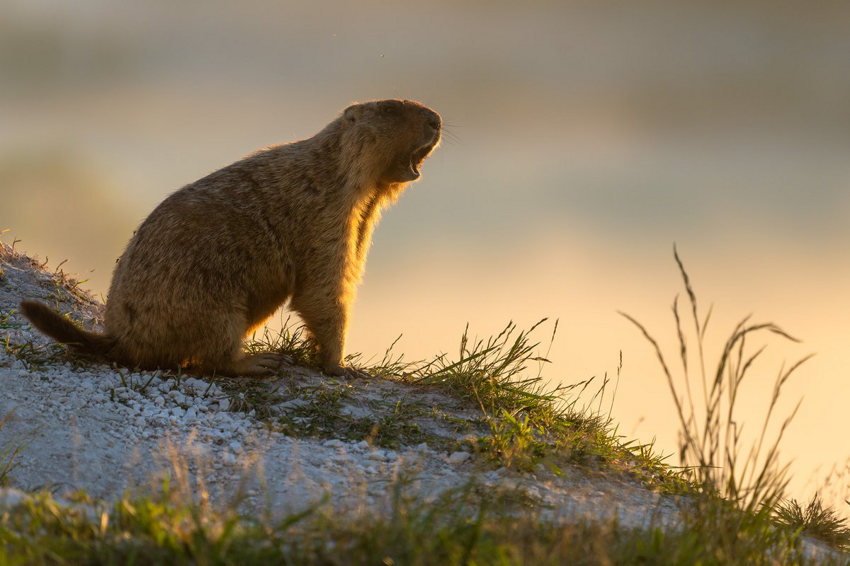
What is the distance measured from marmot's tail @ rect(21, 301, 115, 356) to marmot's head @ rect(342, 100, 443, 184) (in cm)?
265

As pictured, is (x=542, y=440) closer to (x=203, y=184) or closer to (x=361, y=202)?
(x=361, y=202)

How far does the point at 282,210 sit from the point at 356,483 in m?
2.99

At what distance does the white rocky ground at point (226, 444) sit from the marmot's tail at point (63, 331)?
160 millimetres

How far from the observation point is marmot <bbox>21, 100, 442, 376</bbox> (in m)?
6.70

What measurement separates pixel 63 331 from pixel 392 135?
10.6 feet

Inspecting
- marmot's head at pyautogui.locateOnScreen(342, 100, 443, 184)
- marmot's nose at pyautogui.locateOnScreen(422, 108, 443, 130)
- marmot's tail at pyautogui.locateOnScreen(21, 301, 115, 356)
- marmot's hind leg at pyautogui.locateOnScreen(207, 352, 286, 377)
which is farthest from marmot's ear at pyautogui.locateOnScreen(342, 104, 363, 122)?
marmot's tail at pyautogui.locateOnScreen(21, 301, 115, 356)

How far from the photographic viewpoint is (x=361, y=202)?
298 inches

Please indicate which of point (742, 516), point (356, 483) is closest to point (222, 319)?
point (356, 483)

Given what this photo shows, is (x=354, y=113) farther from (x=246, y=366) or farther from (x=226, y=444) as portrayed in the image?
(x=226, y=444)

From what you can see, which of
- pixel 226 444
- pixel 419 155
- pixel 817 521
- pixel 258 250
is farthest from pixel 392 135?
pixel 817 521

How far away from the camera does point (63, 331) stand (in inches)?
256

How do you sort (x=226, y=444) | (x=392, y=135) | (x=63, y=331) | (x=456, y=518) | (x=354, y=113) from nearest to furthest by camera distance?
(x=456, y=518) → (x=226, y=444) → (x=63, y=331) → (x=392, y=135) → (x=354, y=113)

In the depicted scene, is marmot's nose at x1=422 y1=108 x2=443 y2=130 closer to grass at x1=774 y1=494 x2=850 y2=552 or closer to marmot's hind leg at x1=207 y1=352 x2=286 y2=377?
marmot's hind leg at x1=207 y1=352 x2=286 y2=377

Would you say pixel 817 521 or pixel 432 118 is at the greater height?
pixel 432 118
